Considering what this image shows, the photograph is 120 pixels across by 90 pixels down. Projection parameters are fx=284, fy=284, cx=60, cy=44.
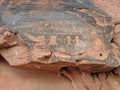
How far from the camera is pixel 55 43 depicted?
1814mm

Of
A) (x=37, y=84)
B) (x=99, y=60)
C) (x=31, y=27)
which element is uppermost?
(x=31, y=27)

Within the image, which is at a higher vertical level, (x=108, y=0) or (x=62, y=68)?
(x=108, y=0)

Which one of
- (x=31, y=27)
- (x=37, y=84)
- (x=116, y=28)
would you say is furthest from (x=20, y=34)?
(x=116, y=28)

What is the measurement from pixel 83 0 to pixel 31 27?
499mm

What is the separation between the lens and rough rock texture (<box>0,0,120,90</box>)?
5.89ft

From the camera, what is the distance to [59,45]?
181 cm

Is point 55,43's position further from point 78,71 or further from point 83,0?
point 83,0

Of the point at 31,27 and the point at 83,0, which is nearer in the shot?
the point at 31,27

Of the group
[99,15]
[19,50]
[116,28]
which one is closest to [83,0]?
[99,15]

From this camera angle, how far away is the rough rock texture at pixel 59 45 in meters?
1.79

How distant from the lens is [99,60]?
180 cm

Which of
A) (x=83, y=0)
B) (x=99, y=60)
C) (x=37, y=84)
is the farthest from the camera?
(x=83, y=0)

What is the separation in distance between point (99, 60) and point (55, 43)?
11.8 inches

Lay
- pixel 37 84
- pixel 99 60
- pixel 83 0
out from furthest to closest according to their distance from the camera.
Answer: pixel 83 0 → pixel 37 84 → pixel 99 60
